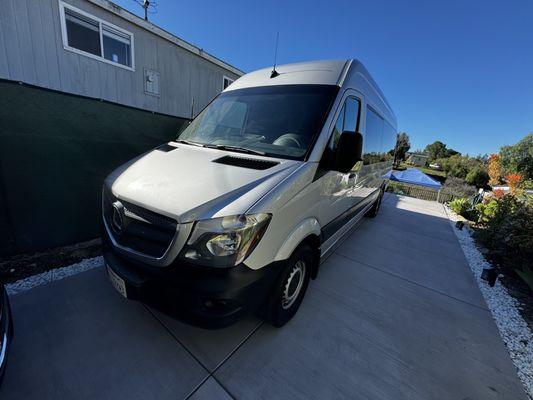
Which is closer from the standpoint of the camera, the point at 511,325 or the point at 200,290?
the point at 200,290

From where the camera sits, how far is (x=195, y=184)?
172 centimetres

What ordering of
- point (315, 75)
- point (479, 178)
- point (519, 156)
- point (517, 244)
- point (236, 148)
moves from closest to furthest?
1. point (236, 148)
2. point (315, 75)
3. point (517, 244)
4. point (479, 178)
5. point (519, 156)

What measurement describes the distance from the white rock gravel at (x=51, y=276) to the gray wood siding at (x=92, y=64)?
4251mm

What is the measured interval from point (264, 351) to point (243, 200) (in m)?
1.36

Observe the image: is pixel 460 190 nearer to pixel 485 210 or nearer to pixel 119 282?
pixel 485 210

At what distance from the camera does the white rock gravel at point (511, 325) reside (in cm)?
212

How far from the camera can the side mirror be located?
6.59ft

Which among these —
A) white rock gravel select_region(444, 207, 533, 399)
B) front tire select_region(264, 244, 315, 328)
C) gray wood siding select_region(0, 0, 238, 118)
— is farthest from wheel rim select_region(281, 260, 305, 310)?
gray wood siding select_region(0, 0, 238, 118)

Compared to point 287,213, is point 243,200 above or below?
above

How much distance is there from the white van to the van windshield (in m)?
0.01

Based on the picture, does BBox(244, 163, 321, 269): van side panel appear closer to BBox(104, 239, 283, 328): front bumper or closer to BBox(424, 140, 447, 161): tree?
BBox(104, 239, 283, 328): front bumper

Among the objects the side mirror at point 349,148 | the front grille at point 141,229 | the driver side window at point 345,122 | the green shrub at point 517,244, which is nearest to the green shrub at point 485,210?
the green shrub at point 517,244

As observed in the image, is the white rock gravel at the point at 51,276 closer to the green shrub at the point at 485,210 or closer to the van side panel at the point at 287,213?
the van side panel at the point at 287,213

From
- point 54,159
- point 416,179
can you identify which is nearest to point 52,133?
point 54,159
